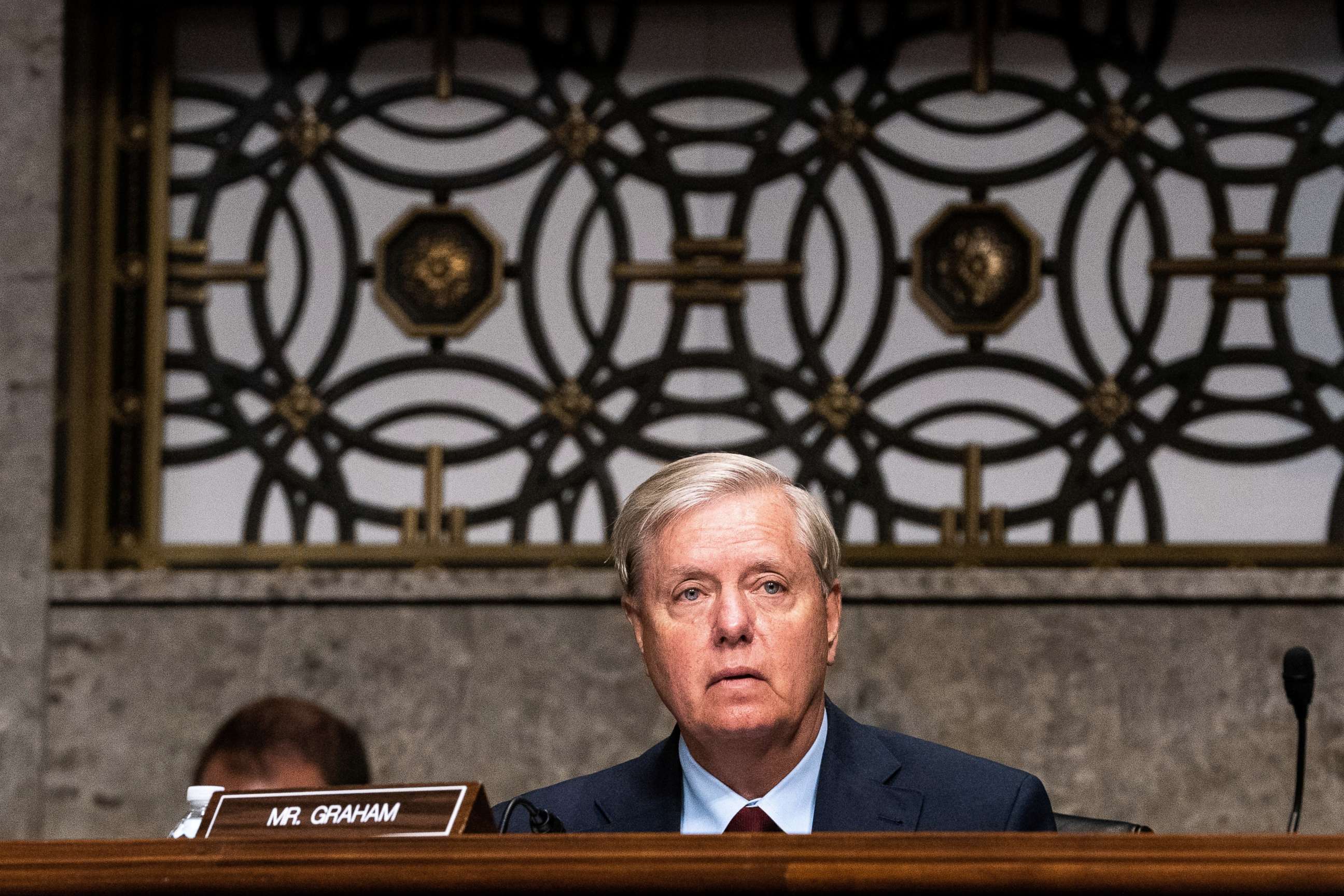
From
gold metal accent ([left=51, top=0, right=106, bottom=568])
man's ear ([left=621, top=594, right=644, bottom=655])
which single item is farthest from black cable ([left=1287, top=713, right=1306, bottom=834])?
gold metal accent ([left=51, top=0, right=106, bottom=568])

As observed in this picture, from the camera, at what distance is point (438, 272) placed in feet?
13.6

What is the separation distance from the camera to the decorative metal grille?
400 cm

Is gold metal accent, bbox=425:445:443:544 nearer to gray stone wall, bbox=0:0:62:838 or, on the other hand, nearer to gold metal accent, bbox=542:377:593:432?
gold metal accent, bbox=542:377:593:432

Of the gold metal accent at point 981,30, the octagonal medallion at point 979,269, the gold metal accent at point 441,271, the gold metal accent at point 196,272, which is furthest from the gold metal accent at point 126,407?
the gold metal accent at point 981,30

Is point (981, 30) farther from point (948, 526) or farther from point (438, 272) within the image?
point (438, 272)

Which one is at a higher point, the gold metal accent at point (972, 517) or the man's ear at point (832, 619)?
the gold metal accent at point (972, 517)

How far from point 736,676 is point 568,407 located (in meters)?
2.12

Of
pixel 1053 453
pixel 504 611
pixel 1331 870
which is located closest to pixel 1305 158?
pixel 1053 453

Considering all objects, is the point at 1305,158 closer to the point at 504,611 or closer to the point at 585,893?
the point at 504,611

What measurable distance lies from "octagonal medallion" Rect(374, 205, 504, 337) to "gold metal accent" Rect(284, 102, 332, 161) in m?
0.28

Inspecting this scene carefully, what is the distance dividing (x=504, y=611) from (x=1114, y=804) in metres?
1.44

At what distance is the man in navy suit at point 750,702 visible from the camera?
2.01 meters

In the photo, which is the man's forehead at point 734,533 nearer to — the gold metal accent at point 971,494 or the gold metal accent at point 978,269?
the gold metal accent at point 971,494

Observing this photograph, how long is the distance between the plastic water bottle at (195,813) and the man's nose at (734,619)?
622 mm
